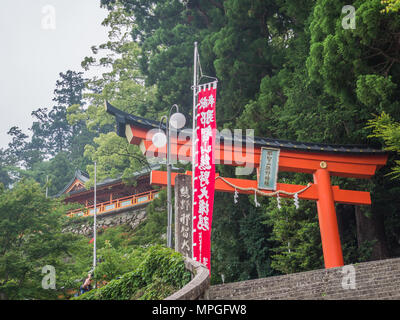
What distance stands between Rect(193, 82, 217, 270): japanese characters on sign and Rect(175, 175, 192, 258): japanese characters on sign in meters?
0.21

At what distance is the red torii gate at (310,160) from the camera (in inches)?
487

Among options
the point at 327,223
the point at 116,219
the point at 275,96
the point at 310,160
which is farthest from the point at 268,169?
the point at 116,219

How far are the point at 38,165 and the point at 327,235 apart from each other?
3442 centimetres

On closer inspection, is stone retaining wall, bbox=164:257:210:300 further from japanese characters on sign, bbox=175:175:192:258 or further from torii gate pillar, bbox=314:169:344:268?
torii gate pillar, bbox=314:169:344:268

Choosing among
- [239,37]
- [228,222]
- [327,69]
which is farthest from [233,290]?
[239,37]

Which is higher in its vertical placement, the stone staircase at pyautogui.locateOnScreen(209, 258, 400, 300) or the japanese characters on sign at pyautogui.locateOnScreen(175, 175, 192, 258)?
the japanese characters on sign at pyautogui.locateOnScreen(175, 175, 192, 258)

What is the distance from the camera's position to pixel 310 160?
42.5ft

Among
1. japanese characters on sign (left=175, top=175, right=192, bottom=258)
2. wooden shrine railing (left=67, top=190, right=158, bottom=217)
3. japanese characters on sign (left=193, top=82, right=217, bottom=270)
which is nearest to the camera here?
japanese characters on sign (left=193, top=82, right=217, bottom=270)

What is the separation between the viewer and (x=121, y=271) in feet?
39.8

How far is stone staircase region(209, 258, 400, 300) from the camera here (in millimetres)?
7789

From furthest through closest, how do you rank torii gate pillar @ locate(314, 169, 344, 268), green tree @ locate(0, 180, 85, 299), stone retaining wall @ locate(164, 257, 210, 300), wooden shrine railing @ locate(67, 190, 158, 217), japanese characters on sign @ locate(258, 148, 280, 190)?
wooden shrine railing @ locate(67, 190, 158, 217), japanese characters on sign @ locate(258, 148, 280, 190), torii gate pillar @ locate(314, 169, 344, 268), green tree @ locate(0, 180, 85, 299), stone retaining wall @ locate(164, 257, 210, 300)

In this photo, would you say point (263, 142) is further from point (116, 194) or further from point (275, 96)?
point (116, 194)

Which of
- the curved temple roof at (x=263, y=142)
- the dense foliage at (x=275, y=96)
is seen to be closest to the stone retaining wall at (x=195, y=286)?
the dense foliage at (x=275, y=96)

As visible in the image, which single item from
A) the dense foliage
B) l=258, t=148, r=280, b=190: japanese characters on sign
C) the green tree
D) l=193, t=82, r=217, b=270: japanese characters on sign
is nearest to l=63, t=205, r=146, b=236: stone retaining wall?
the dense foliage
